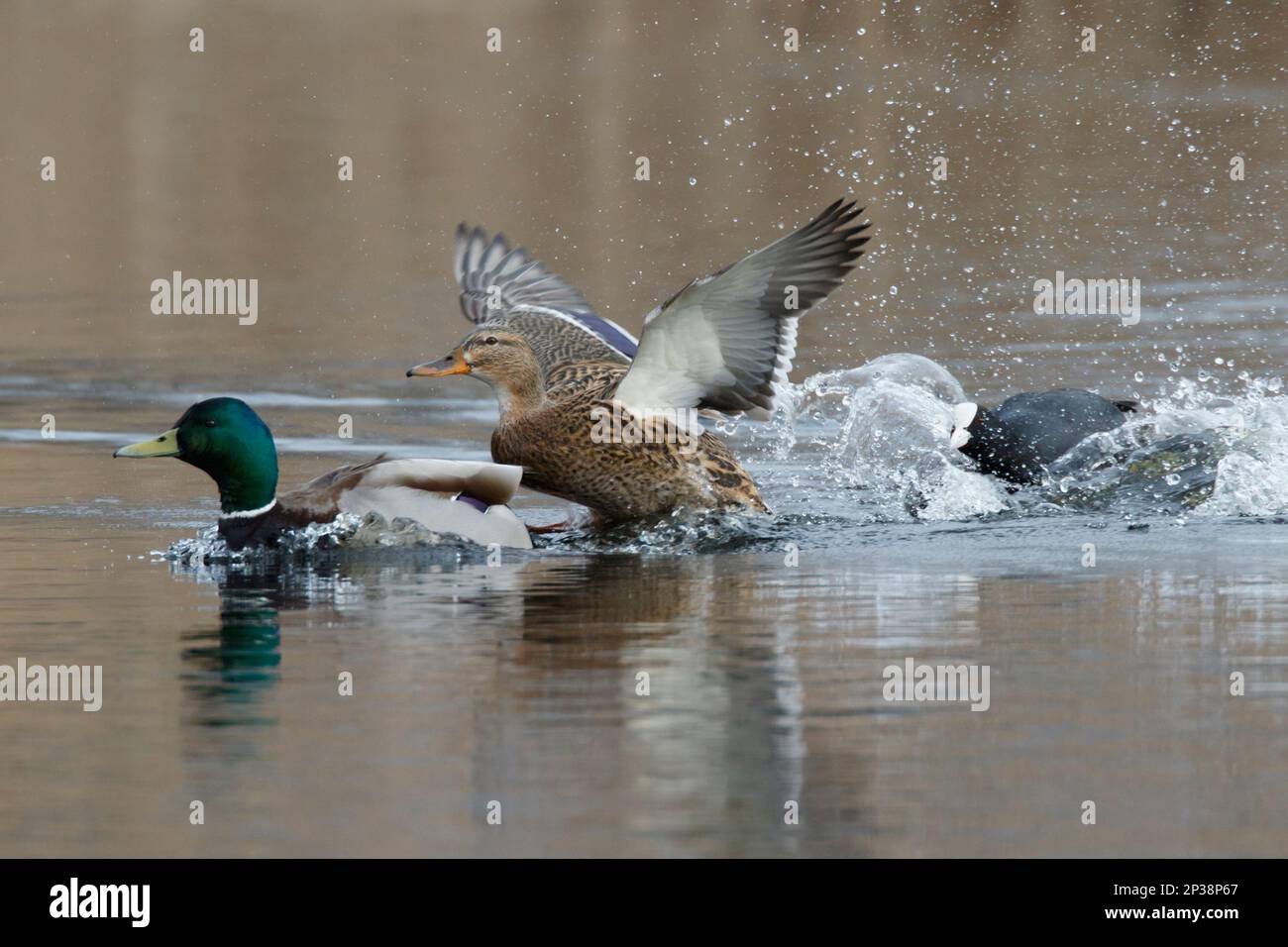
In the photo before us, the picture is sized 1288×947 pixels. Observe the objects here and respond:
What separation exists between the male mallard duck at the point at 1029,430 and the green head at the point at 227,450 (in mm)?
A: 3281

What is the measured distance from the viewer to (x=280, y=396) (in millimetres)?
13406

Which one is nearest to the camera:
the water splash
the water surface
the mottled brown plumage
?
the water surface

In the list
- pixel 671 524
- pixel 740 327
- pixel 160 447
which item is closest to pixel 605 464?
pixel 671 524

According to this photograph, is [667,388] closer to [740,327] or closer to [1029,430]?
[740,327]

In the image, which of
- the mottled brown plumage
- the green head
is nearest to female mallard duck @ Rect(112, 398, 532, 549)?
the green head

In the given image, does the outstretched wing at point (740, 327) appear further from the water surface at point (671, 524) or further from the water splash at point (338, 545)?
the water splash at point (338, 545)

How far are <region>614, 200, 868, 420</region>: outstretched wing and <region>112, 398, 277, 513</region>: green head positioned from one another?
1584 mm

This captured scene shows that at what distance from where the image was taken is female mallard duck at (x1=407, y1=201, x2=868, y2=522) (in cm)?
923

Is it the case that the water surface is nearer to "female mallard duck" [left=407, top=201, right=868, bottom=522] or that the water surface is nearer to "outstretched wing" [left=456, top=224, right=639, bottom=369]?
"female mallard duck" [left=407, top=201, right=868, bottom=522]

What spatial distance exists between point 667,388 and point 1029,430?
Answer: 188 centimetres
